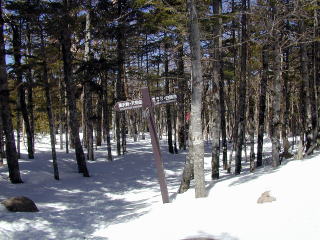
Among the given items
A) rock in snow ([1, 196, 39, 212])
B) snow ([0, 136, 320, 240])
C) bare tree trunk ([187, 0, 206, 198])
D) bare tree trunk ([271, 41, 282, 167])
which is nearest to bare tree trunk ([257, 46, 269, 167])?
bare tree trunk ([271, 41, 282, 167])

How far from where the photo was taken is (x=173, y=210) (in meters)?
7.61

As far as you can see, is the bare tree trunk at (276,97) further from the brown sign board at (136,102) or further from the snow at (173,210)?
the brown sign board at (136,102)

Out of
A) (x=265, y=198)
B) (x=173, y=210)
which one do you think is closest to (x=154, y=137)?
(x=173, y=210)

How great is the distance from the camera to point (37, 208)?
1017 centimetres

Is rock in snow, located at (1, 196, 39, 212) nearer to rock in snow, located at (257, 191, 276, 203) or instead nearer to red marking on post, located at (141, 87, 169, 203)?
red marking on post, located at (141, 87, 169, 203)

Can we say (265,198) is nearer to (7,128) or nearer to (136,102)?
(136,102)

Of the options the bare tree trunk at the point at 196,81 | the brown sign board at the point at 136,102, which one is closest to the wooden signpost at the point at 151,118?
the brown sign board at the point at 136,102

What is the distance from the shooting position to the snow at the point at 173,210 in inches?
222

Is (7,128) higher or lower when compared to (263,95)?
lower

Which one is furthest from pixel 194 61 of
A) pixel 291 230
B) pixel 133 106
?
pixel 291 230

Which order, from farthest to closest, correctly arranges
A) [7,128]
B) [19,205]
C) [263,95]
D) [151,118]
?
Result: [263,95] → [7,128] → [19,205] → [151,118]

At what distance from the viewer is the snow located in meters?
5.63

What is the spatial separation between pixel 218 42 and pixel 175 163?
8.89m

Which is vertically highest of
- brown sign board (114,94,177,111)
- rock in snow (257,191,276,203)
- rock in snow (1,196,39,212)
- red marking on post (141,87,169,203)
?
brown sign board (114,94,177,111)
